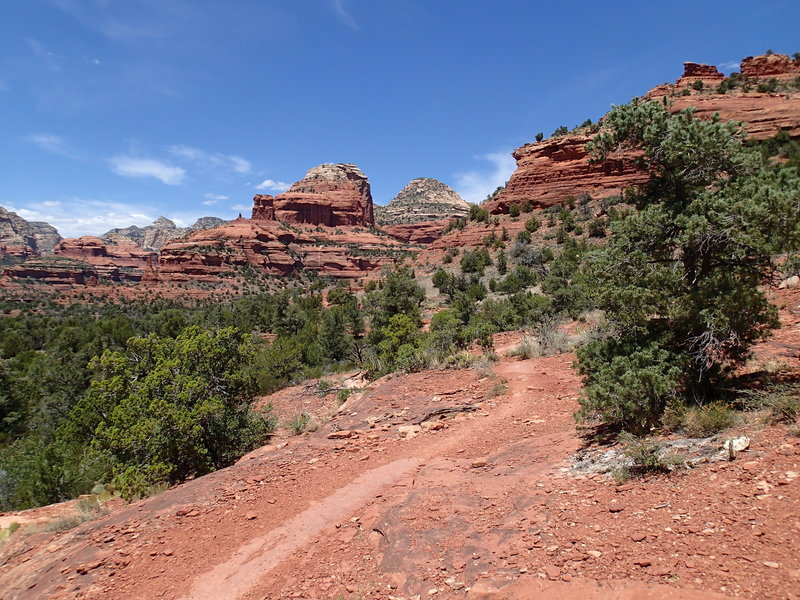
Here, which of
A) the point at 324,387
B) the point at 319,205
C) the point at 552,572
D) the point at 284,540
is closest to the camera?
the point at 552,572

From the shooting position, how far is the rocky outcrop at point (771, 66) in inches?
1535

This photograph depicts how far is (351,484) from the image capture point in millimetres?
6129

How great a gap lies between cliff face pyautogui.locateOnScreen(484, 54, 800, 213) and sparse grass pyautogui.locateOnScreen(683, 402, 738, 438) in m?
32.9

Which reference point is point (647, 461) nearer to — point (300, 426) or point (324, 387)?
point (300, 426)

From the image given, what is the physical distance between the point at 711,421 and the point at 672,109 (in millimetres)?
40984

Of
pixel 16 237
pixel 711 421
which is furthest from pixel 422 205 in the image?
pixel 16 237

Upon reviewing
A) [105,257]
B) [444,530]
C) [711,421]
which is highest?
[105,257]

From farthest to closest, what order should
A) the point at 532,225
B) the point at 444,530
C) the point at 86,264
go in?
1. the point at 86,264
2. the point at 532,225
3. the point at 444,530

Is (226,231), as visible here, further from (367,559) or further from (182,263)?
(367,559)

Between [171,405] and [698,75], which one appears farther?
[698,75]

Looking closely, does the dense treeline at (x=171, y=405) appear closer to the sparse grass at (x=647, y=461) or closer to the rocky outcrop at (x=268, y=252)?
the sparse grass at (x=647, y=461)

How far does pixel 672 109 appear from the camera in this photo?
35.8 meters

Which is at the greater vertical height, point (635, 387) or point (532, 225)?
point (532, 225)

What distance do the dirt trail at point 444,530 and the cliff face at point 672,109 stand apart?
1323 inches
